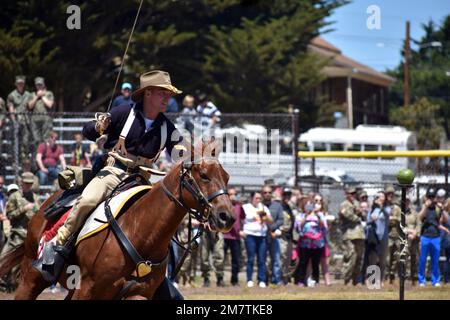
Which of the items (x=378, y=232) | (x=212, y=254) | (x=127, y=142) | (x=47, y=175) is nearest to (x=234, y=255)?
(x=212, y=254)

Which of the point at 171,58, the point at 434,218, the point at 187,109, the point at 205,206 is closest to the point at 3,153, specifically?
the point at 187,109

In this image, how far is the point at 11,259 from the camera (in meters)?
11.5

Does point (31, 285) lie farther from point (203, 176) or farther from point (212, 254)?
point (212, 254)

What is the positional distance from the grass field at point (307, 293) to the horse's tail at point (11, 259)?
5.73 metres

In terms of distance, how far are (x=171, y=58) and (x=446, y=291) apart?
20094 millimetres

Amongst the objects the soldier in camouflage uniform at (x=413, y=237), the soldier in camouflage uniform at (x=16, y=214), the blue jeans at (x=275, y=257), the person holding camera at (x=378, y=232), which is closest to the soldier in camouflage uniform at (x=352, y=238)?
the person holding camera at (x=378, y=232)

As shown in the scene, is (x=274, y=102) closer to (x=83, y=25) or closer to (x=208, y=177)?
(x=83, y=25)

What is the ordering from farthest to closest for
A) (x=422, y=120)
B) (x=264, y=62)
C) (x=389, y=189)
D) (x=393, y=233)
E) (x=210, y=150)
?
(x=422, y=120), (x=264, y=62), (x=393, y=233), (x=389, y=189), (x=210, y=150)

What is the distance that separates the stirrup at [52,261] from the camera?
9.83 metres

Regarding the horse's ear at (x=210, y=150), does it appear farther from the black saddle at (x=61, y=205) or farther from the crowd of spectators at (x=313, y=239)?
the crowd of spectators at (x=313, y=239)

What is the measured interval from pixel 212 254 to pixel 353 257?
10.4 ft

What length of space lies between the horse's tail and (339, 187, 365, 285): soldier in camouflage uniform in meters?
11.2

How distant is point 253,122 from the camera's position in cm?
2283

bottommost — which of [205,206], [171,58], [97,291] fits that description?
[97,291]
